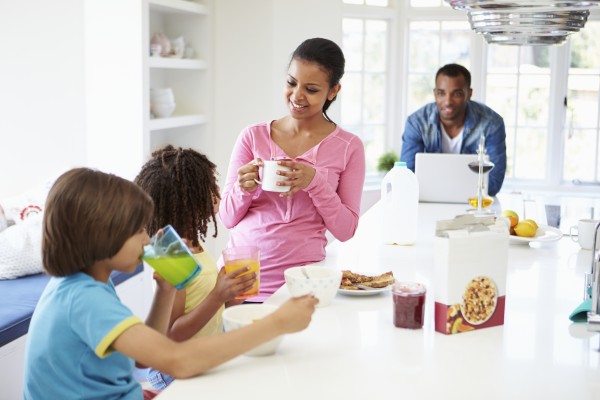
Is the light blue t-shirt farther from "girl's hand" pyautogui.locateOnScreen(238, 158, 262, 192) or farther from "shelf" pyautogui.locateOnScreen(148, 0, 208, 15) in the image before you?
"shelf" pyautogui.locateOnScreen(148, 0, 208, 15)

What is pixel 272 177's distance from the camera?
220cm

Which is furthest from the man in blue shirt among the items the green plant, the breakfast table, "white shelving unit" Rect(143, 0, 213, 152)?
the green plant

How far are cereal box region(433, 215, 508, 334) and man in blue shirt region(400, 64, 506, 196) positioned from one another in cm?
215

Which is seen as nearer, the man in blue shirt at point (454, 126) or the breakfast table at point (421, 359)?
the breakfast table at point (421, 359)

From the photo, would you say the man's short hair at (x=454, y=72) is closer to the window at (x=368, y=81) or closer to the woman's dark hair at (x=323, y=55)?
the woman's dark hair at (x=323, y=55)

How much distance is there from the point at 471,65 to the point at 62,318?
4868 millimetres

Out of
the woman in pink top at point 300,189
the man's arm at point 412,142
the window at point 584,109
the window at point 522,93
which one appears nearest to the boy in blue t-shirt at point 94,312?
the woman in pink top at point 300,189

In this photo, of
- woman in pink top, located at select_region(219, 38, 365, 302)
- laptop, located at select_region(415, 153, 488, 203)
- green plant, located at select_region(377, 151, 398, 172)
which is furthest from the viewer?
green plant, located at select_region(377, 151, 398, 172)

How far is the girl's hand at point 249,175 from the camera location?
2.27 metres

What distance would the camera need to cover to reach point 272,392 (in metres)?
1.40

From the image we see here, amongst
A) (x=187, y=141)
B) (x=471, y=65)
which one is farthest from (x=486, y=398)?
(x=471, y=65)

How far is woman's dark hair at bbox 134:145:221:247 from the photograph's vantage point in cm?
198

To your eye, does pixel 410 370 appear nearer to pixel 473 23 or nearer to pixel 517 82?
pixel 473 23

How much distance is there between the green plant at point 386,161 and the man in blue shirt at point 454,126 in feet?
6.13
